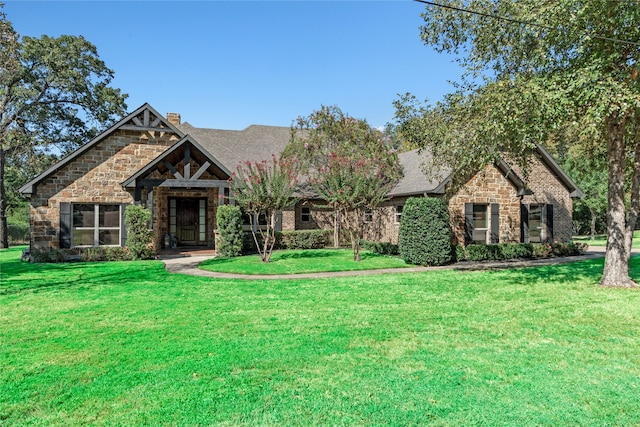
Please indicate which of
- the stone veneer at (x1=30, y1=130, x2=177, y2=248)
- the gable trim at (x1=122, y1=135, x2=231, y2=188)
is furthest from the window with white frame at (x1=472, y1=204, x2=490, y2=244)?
the stone veneer at (x1=30, y1=130, x2=177, y2=248)

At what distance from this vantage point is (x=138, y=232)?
15453 mm

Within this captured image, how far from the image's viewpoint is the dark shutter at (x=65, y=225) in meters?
15.9

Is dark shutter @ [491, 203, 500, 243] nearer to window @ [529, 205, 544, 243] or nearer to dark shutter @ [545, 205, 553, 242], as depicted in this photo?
window @ [529, 205, 544, 243]

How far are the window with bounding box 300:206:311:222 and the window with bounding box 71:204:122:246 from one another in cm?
866

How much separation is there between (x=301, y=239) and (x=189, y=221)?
19.3ft

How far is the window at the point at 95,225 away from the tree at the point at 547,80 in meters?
13.2

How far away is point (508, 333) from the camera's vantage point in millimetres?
5945

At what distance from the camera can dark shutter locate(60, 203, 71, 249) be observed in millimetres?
15875

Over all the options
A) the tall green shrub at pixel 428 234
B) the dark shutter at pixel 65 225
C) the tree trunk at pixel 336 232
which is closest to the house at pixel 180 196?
the dark shutter at pixel 65 225

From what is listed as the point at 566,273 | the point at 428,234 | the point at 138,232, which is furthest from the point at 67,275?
the point at 566,273

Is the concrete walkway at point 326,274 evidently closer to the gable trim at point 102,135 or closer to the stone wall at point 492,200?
the stone wall at point 492,200

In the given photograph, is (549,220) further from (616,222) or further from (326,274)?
(326,274)

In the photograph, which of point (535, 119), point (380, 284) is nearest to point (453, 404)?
point (380, 284)

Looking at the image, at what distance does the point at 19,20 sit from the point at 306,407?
2350cm
